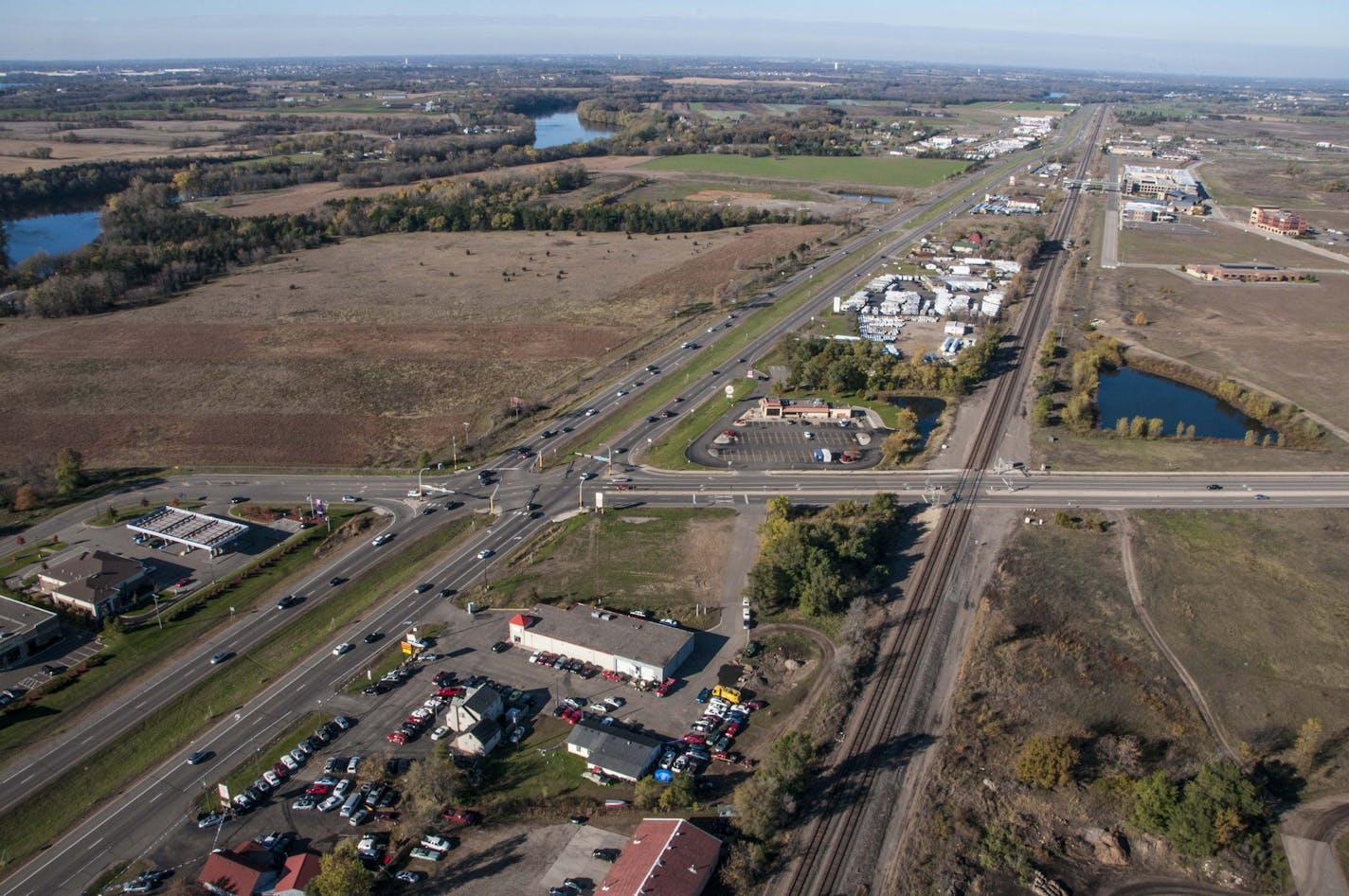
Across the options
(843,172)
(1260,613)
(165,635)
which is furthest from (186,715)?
(843,172)

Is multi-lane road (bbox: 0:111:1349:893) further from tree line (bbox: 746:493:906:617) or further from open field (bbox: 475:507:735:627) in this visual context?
tree line (bbox: 746:493:906:617)

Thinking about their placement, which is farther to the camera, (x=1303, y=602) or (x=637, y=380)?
(x=637, y=380)

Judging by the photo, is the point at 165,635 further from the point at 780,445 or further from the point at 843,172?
→ the point at 843,172

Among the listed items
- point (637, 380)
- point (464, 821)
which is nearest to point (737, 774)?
point (464, 821)

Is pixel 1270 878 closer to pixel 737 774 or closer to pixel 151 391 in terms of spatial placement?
pixel 737 774

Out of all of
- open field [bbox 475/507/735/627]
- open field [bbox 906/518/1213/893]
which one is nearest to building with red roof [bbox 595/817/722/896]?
open field [bbox 906/518/1213/893]

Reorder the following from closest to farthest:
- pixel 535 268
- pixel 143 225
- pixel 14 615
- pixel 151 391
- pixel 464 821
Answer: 1. pixel 464 821
2. pixel 14 615
3. pixel 151 391
4. pixel 535 268
5. pixel 143 225

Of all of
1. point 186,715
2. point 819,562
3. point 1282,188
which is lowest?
point 186,715
